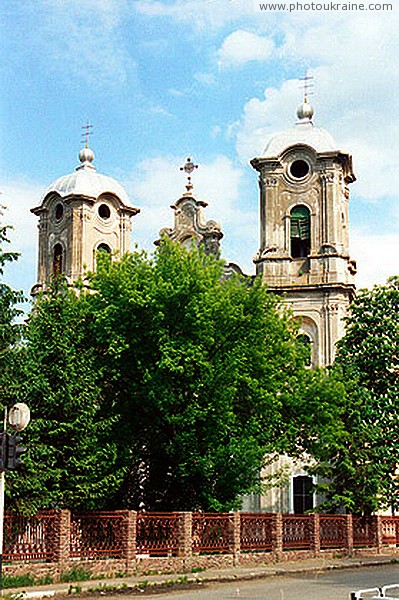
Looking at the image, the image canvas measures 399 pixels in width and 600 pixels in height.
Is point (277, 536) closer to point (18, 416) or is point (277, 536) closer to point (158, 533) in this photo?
point (158, 533)

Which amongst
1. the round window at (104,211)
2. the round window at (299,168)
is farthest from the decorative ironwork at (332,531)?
the round window at (104,211)

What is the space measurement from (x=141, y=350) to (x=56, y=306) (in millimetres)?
4745

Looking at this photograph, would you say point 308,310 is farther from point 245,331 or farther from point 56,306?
point 56,306

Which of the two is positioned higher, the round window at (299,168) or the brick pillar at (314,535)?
the round window at (299,168)

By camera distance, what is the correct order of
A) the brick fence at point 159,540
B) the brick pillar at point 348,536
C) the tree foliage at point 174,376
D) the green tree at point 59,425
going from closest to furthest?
the brick fence at point 159,540
the green tree at point 59,425
the tree foliage at point 174,376
the brick pillar at point 348,536

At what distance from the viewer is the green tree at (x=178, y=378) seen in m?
27.6

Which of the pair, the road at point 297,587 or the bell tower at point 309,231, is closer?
the road at point 297,587

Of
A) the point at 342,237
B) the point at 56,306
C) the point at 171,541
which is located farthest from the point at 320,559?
the point at 342,237

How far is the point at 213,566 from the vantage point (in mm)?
24922

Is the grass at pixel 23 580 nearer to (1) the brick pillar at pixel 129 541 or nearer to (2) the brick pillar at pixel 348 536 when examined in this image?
(1) the brick pillar at pixel 129 541

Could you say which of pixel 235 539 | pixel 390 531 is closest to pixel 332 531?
pixel 390 531

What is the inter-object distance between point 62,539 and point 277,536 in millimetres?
8618

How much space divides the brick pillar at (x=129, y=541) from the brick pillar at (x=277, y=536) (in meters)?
6.13

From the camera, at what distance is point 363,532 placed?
32.9 m
